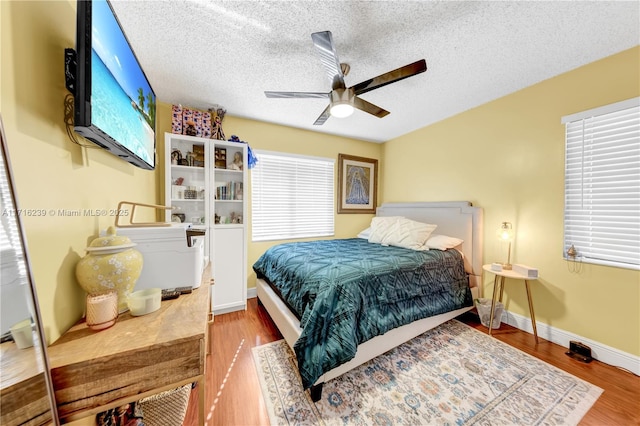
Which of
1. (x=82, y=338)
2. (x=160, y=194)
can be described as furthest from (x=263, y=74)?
(x=82, y=338)

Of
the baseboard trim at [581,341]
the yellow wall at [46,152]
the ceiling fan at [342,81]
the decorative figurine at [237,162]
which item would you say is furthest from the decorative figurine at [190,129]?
the baseboard trim at [581,341]

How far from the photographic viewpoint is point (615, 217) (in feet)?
5.70

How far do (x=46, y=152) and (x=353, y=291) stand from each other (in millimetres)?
1608

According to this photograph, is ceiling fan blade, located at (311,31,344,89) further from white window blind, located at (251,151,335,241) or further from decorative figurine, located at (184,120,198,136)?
decorative figurine, located at (184,120,198,136)

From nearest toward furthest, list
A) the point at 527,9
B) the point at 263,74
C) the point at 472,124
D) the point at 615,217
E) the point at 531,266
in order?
the point at 527,9
the point at 615,217
the point at 263,74
the point at 531,266
the point at 472,124

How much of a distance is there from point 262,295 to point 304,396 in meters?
1.23

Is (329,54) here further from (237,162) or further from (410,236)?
(410,236)

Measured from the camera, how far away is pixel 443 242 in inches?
100

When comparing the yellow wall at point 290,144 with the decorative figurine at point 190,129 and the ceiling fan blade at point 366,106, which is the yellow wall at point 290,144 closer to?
the decorative figurine at point 190,129

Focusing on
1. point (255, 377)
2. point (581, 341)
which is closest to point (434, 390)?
point (255, 377)

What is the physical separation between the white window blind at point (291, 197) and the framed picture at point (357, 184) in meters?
→ 0.19

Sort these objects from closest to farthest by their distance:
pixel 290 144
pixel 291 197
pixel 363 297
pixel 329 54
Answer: pixel 329 54
pixel 363 297
pixel 290 144
pixel 291 197

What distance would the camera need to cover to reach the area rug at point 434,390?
50.7 inches

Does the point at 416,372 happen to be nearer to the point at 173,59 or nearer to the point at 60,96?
the point at 60,96
